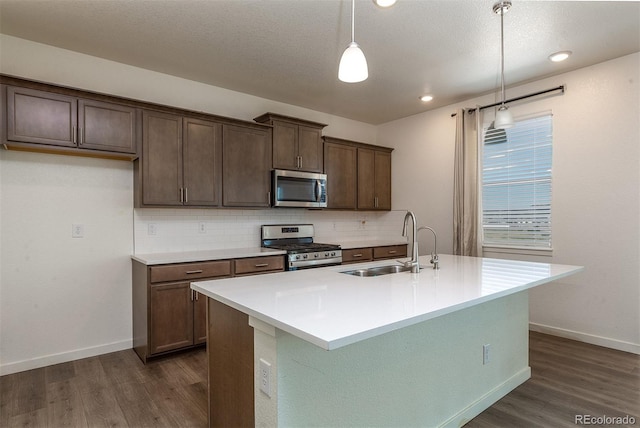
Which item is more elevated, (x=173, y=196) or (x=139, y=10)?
(x=139, y=10)

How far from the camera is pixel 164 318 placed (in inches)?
119

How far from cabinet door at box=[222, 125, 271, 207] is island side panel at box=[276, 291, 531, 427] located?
2.42m

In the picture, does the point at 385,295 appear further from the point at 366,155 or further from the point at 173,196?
the point at 366,155

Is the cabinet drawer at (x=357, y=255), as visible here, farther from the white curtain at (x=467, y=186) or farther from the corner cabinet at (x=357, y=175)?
the white curtain at (x=467, y=186)

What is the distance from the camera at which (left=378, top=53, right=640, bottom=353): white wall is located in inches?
126

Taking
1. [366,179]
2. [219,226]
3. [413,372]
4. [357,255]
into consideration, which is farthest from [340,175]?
[413,372]

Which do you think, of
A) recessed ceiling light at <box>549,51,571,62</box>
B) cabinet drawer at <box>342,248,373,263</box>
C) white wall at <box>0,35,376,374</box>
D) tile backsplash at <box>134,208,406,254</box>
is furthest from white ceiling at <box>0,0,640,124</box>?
cabinet drawer at <box>342,248,373,263</box>

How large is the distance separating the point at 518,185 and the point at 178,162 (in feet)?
11.8

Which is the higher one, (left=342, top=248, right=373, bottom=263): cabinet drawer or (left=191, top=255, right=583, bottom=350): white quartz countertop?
(left=191, top=255, right=583, bottom=350): white quartz countertop

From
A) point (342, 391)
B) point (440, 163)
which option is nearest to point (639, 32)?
point (440, 163)

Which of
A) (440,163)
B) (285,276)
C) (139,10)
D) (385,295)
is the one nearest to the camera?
(385,295)

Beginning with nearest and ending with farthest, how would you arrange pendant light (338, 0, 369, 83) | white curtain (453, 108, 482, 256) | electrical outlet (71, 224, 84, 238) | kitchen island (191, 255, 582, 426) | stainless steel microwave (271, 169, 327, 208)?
1. kitchen island (191, 255, 582, 426)
2. pendant light (338, 0, 369, 83)
3. electrical outlet (71, 224, 84, 238)
4. stainless steel microwave (271, 169, 327, 208)
5. white curtain (453, 108, 482, 256)

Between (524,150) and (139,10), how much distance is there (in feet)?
12.7

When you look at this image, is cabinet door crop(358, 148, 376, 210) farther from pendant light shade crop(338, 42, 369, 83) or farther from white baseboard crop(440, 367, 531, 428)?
pendant light shade crop(338, 42, 369, 83)
